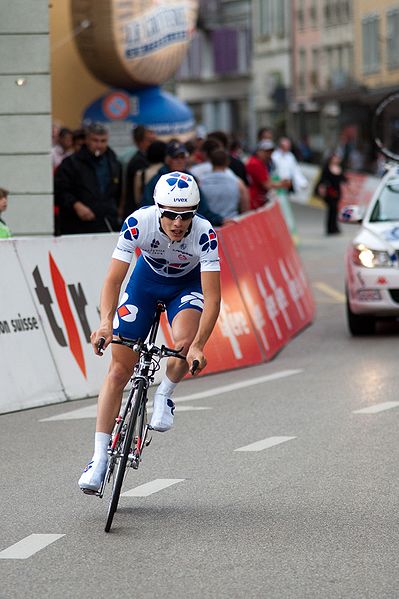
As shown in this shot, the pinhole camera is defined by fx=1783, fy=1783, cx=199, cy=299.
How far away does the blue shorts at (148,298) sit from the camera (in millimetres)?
8555

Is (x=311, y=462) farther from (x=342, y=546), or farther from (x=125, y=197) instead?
(x=125, y=197)

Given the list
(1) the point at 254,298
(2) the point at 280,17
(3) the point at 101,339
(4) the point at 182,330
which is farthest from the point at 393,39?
(3) the point at 101,339

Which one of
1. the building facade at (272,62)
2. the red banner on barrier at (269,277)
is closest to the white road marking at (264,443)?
the red banner on barrier at (269,277)

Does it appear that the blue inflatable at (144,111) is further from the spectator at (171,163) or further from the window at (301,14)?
the window at (301,14)

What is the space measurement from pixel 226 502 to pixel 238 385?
5286mm

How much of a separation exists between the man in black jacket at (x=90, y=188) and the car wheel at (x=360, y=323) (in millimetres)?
2493

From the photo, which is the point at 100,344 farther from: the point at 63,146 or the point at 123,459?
the point at 63,146

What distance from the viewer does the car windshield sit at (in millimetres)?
18031

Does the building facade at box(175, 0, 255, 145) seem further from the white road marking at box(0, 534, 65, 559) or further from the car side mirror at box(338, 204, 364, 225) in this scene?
the white road marking at box(0, 534, 65, 559)

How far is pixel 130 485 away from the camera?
9367 millimetres

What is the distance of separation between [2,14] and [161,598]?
474 inches

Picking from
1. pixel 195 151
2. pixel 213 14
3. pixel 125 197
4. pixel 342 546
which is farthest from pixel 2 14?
pixel 213 14

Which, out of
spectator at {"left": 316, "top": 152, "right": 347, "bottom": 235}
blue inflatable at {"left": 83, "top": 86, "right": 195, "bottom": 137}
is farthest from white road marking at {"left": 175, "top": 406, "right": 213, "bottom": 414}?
spectator at {"left": 316, "top": 152, "right": 347, "bottom": 235}

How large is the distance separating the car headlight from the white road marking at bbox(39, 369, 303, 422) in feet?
8.69
